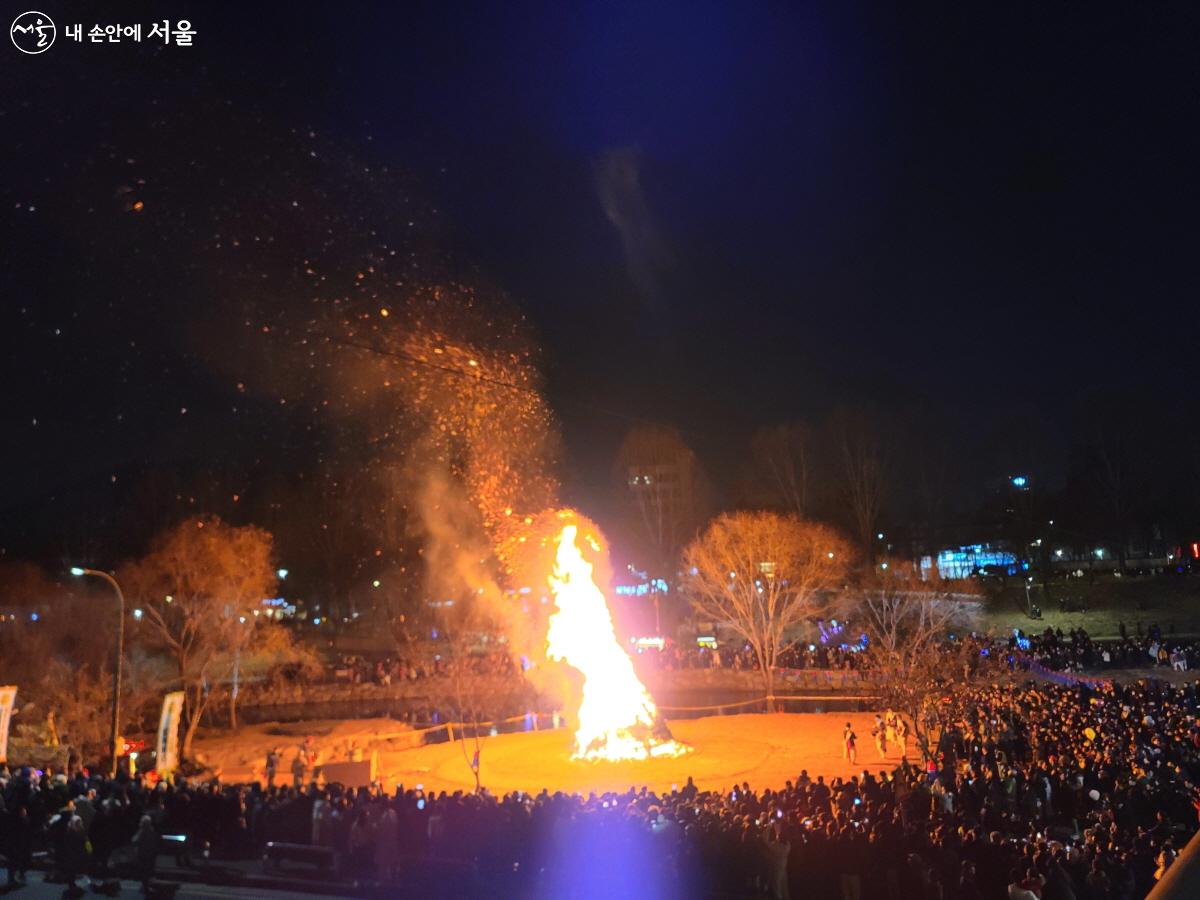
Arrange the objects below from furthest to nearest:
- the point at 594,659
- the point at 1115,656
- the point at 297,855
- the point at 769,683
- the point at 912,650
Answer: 1. the point at 769,683
2. the point at 1115,656
3. the point at 912,650
4. the point at 594,659
5. the point at 297,855

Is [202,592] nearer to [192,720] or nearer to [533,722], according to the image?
[192,720]

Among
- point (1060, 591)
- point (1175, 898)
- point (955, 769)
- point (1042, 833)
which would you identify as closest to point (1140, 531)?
point (1060, 591)

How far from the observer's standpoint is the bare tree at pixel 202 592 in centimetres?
3266

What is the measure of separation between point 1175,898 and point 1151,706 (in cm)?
1998

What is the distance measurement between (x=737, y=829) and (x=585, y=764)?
1115 cm

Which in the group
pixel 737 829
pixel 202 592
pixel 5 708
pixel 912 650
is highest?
pixel 202 592

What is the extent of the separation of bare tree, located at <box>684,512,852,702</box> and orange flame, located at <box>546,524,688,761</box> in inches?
664

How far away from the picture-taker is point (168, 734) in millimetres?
17016

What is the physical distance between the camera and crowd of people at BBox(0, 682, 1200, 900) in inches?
367

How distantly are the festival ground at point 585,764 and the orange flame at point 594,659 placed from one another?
1.14 m

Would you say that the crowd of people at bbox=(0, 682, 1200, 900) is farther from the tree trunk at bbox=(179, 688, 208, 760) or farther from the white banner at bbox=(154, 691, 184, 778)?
the tree trunk at bbox=(179, 688, 208, 760)

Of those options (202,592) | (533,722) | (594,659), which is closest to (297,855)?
(594,659)

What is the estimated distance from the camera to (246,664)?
127 feet

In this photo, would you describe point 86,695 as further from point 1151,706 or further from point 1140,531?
point 1140,531
